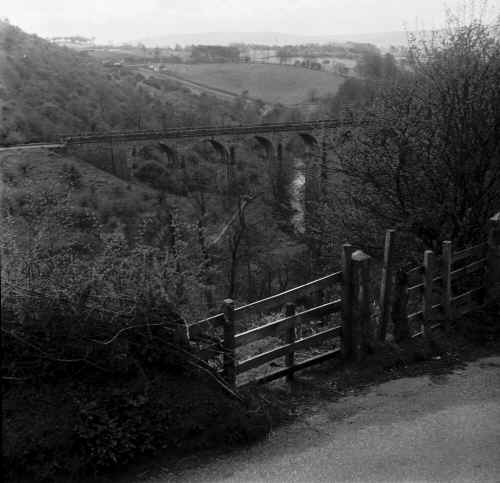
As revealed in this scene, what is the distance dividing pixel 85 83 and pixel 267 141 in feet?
109

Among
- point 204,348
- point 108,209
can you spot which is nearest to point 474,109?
point 204,348

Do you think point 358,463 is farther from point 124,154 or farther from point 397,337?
point 124,154

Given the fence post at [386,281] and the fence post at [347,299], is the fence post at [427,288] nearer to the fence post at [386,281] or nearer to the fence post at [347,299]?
the fence post at [386,281]

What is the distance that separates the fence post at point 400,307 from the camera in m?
6.62

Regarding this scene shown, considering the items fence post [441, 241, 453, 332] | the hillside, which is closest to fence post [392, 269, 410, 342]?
fence post [441, 241, 453, 332]

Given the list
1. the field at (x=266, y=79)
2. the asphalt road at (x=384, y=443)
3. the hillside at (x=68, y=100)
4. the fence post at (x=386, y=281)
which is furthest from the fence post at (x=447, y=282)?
the field at (x=266, y=79)

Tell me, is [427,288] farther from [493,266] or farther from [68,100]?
[68,100]

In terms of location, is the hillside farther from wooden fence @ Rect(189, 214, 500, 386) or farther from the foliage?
wooden fence @ Rect(189, 214, 500, 386)

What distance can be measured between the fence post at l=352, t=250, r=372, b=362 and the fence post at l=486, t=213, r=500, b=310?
2.30 metres

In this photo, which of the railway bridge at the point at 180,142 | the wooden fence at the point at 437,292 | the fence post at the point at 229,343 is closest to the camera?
the fence post at the point at 229,343

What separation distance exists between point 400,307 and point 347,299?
98cm

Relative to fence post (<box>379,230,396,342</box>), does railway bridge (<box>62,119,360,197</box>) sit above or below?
below

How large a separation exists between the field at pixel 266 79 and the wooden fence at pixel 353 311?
101 m

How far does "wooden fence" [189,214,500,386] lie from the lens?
5160 millimetres
